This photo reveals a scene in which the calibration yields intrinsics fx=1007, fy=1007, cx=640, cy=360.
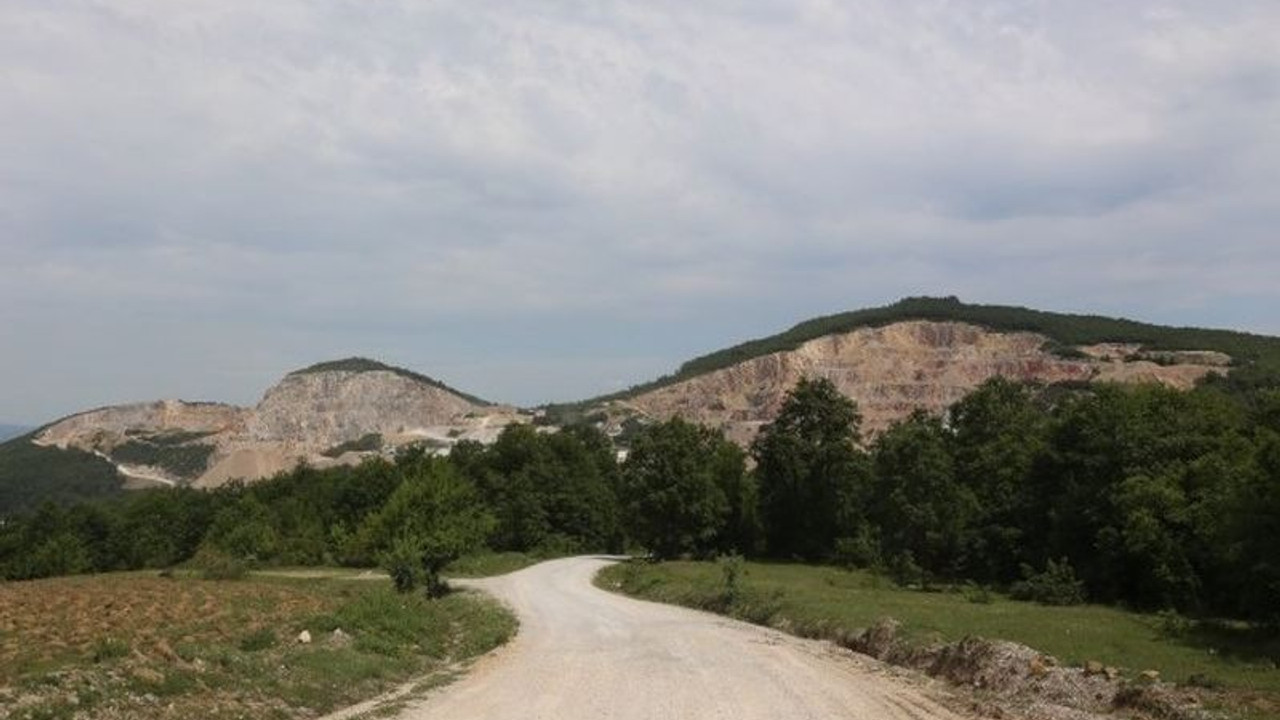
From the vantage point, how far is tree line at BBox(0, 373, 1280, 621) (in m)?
38.1

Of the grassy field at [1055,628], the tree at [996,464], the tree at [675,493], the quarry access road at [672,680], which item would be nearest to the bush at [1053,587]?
the grassy field at [1055,628]

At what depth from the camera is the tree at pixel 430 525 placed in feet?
152

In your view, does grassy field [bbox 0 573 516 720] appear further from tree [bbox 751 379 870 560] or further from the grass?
tree [bbox 751 379 870 560]

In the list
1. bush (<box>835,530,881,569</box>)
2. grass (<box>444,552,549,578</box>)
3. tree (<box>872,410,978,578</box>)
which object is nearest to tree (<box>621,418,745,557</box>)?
grass (<box>444,552,549,578</box>)

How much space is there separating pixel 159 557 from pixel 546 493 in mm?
42746

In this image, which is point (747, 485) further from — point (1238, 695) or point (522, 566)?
point (1238, 695)

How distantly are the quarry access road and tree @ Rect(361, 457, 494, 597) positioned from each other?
12839 mm

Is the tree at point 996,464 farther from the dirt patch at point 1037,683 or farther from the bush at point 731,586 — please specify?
the dirt patch at point 1037,683

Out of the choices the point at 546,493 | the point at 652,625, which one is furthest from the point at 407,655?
the point at 546,493

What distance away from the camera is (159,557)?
110m

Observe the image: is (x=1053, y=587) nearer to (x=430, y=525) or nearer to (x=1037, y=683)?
(x=1037, y=683)

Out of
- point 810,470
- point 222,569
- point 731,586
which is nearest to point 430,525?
point 731,586

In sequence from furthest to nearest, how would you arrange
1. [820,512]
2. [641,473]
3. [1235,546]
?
[641,473]
[820,512]
[1235,546]

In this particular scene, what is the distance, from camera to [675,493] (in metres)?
80.1
